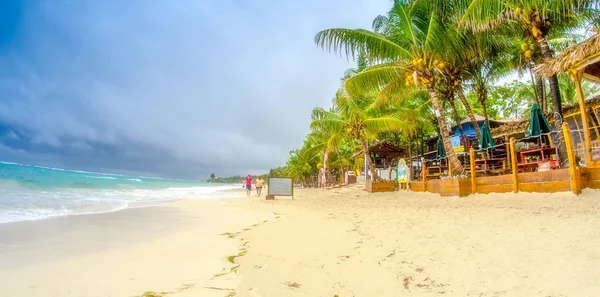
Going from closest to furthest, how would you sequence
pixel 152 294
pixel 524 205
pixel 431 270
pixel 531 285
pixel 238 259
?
pixel 531 285 → pixel 152 294 → pixel 431 270 → pixel 238 259 → pixel 524 205

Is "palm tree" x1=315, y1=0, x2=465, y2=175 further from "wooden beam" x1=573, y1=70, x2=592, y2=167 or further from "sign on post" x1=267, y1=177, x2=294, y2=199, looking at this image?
"sign on post" x1=267, y1=177, x2=294, y2=199

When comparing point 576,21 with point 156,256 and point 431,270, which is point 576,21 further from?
point 156,256

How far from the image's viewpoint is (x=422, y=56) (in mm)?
10227

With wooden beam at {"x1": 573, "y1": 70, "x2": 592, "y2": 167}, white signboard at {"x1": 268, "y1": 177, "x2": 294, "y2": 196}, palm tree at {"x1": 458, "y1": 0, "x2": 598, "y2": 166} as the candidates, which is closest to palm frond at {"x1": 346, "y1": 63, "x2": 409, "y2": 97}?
palm tree at {"x1": 458, "y1": 0, "x2": 598, "y2": 166}

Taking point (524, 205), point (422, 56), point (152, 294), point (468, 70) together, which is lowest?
point (152, 294)

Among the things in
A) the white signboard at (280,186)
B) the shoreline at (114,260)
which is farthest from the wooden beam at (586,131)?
the white signboard at (280,186)

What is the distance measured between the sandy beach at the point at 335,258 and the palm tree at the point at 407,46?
5.39 meters

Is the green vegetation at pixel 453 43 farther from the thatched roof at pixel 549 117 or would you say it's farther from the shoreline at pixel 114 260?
the shoreline at pixel 114 260

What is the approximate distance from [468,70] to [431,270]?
1326 centimetres

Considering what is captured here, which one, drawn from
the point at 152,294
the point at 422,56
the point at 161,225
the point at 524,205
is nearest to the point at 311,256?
the point at 152,294

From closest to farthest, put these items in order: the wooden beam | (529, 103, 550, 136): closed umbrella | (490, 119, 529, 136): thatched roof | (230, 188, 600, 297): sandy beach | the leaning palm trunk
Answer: (230, 188, 600, 297): sandy beach < the wooden beam < the leaning palm trunk < (529, 103, 550, 136): closed umbrella < (490, 119, 529, 136): thatched roof

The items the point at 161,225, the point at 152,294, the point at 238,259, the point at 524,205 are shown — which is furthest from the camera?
the point at 161,225

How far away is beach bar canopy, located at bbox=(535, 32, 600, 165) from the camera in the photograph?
21.7 ft

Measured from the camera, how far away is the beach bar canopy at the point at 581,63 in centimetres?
662
